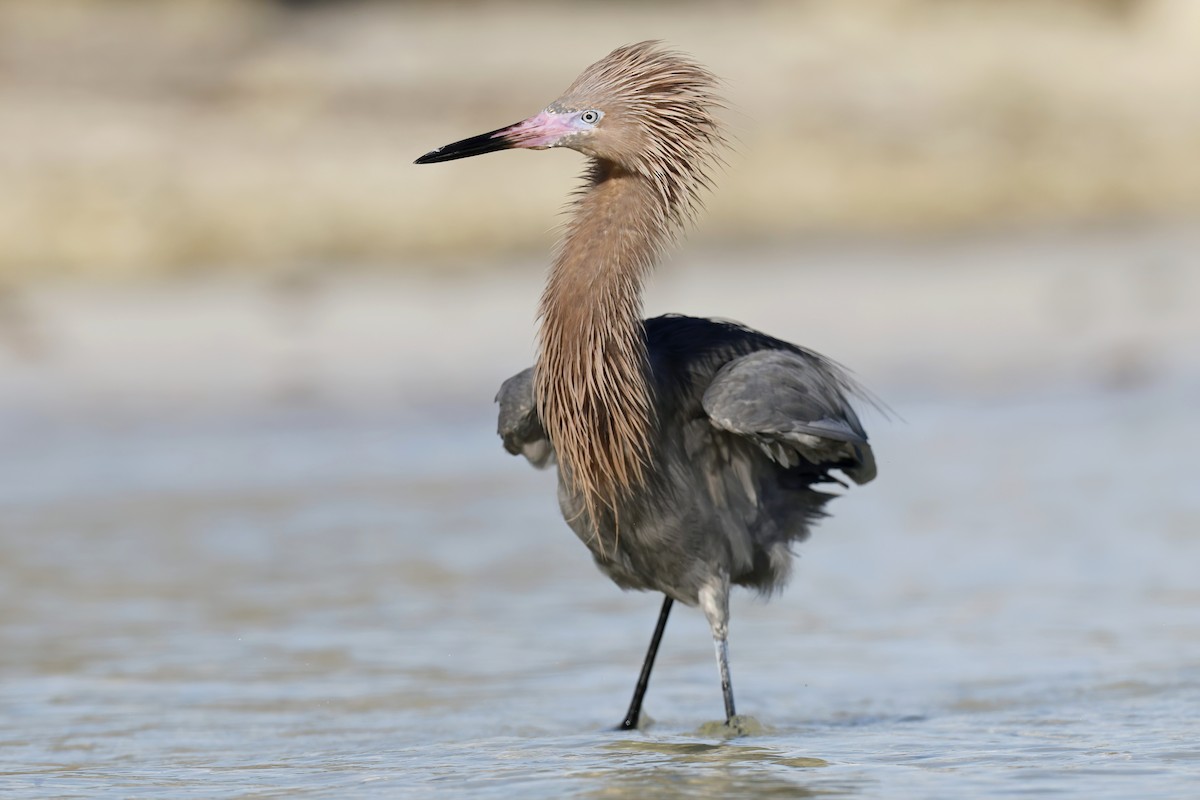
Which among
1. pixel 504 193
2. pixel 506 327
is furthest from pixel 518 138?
pixel 504 193

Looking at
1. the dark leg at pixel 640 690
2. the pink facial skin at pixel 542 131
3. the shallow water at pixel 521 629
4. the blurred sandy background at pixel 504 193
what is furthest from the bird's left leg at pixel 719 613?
the blurred sandy background at pixel 504 193

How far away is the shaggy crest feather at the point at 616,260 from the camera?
653cm

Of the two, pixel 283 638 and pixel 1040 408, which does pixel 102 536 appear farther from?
pixel 1040 408

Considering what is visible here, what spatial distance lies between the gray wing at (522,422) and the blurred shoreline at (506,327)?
20.9 feet

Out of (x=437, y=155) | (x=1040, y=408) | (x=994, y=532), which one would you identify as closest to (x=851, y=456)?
(x=437, y=155)

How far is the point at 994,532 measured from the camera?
10328mm

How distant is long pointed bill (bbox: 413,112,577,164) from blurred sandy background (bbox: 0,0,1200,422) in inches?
276

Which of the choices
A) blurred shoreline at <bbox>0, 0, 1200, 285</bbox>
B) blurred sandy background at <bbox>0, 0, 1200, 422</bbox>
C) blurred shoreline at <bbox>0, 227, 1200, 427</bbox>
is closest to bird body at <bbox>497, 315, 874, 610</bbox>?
blurred shoreline at <bbox>0, 227, 1200, 427</bbox>

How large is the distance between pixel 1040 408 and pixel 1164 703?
7787 millimetres

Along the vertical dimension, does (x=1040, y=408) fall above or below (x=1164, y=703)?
above

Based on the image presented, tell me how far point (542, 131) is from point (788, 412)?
128cm

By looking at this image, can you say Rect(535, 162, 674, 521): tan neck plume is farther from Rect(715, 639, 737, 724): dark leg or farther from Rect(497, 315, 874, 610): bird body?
Rect(715, 639, 737, 724): dark leg

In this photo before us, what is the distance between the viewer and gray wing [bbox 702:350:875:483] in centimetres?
641

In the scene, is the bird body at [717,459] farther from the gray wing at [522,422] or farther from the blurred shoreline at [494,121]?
the blurred shoreline at [494,121]
